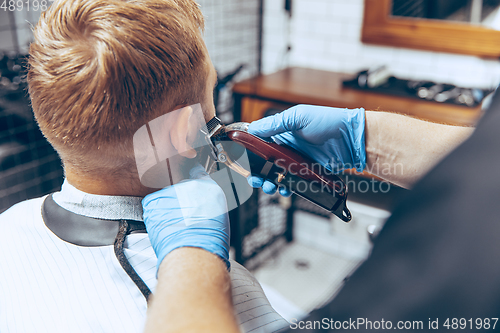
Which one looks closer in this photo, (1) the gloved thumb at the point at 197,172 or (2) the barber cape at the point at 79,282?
(2) the barber cape at the point at 79,282

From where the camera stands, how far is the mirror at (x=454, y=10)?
187 centimetres

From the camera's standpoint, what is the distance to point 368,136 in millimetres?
1022

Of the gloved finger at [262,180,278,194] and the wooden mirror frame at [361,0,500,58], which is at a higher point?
the wooden mirror frame at [361,0,500,58]

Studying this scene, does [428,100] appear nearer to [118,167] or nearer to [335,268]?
[335,268]

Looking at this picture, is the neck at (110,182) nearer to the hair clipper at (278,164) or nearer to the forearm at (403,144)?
the hair clipper at (278,164)

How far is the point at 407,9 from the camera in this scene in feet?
6.79

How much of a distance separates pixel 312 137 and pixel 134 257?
54 cm

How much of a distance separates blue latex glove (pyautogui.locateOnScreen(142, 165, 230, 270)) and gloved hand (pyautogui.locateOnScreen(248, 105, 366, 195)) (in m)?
0.18

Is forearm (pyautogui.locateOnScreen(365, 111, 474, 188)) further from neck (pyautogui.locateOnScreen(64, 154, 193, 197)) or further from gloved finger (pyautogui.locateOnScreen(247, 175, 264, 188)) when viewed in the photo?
neck (pyautogui.locateOnScreen(64, 154, 193, 197))

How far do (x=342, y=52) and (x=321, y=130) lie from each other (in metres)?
1.39

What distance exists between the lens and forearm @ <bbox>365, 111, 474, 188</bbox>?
0.94m
